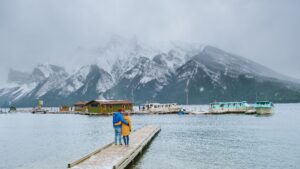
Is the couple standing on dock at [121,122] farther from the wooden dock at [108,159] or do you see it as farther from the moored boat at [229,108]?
the moored boat at [229,108]

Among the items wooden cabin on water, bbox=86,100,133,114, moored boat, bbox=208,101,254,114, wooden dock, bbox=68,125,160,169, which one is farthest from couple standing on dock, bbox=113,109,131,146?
wooden cabin on water, bbox=86,100,133,114

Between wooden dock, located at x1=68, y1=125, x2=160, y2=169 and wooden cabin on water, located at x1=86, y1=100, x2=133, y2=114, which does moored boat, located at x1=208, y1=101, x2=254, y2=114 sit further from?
wooden dock, located at x1=68, y1=125, x2=160, y2=169

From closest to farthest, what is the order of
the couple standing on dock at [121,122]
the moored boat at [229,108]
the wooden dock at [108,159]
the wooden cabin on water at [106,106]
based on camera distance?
1. the wooden dock at [108,159]
2. the couple standing on dock at [121,122]
3. the moored boat at [229,108]
4. the wooden cabin on water at [106,106]

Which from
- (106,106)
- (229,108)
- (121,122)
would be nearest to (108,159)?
(121,122)

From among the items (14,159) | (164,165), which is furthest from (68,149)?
(164,165)

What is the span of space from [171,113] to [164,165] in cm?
13138

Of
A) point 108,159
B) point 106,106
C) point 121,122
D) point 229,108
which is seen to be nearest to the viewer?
point 108,159

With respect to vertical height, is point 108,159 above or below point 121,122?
below

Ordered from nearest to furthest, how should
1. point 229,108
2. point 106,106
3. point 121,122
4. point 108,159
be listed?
point 108,159, point 121,122, point 229,108, point 106,106

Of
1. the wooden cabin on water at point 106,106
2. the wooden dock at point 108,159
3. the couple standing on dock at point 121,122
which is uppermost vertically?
the wooden cabin on water at point 106,106

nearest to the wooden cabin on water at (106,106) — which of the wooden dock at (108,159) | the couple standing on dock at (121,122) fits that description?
the couple standing on dock at (121,122)

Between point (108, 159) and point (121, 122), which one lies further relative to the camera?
point (121, 122)

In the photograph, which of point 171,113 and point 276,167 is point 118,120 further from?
point 171,113

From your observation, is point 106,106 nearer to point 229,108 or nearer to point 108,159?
point 229,108
